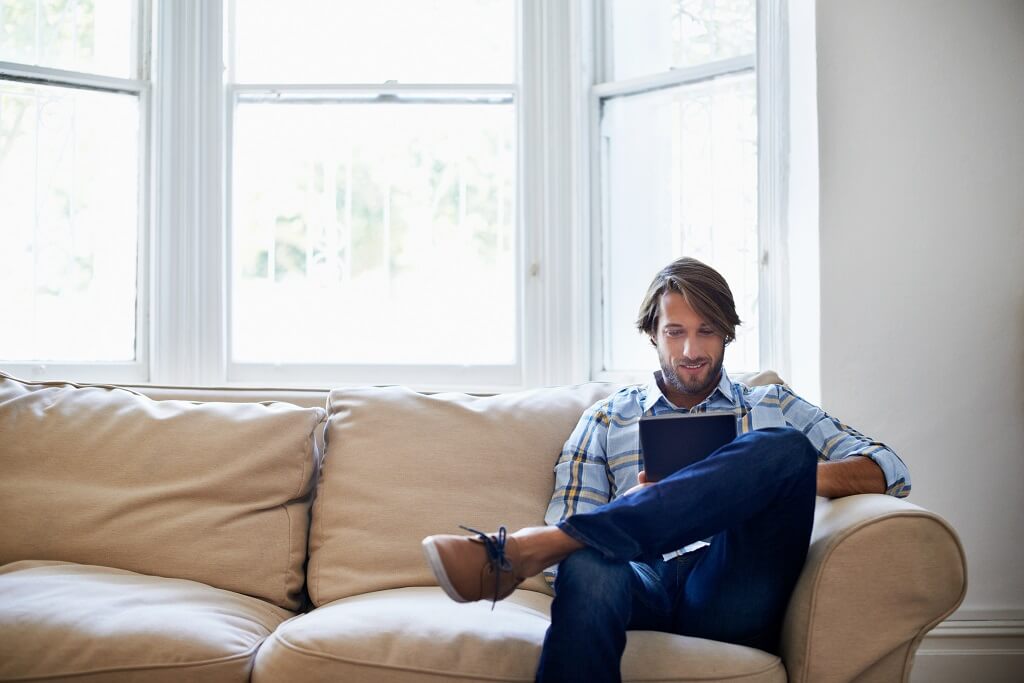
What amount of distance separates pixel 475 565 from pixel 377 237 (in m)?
1.74

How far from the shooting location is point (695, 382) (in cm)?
201

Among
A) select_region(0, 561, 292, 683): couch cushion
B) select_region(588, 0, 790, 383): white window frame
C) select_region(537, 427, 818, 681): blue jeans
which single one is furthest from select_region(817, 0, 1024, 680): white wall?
select_region(0, 561, 292, 683): couch cushion

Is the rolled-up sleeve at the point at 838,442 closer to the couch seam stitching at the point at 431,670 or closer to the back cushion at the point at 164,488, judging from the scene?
the couch seam stitching at the point at 431,670

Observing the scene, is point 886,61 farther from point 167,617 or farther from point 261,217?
point 167,617

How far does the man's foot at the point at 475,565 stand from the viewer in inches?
58.5

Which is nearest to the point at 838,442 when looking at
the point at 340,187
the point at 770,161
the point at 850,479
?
the point at 850,479

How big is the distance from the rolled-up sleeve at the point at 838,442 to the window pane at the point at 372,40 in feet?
5.21

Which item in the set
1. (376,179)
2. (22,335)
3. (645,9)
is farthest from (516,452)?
(22,335)

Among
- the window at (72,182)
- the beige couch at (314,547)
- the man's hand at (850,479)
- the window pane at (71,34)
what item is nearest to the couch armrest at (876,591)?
the beige couch at (314,547)

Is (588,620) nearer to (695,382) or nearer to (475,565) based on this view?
(475,565)

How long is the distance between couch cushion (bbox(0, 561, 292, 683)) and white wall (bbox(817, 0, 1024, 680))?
162 cm

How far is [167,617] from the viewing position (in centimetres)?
167

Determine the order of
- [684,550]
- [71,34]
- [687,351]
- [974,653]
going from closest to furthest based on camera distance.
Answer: [684,550], [687,351], [974,653], [71,34]

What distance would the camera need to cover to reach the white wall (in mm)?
2453
